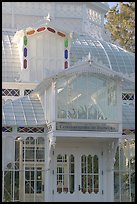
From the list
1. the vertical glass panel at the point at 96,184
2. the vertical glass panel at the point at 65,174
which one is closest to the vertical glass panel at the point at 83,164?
the vertical glass panel at the point at 65,174

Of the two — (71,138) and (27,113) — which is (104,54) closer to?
(27,113)

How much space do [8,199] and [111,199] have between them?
3.15 meters

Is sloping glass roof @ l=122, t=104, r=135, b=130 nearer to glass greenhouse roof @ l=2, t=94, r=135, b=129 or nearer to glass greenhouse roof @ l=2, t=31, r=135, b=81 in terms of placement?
glass greenhouse roof @ l=2, t=94, r=135, b=129

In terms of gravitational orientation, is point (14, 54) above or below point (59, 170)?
above

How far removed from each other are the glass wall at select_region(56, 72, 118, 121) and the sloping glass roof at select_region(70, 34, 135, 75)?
4.33 meters

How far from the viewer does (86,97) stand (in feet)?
52.4

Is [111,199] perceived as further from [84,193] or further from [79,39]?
[79,39]

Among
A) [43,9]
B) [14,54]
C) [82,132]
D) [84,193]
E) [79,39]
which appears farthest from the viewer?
[43,9]

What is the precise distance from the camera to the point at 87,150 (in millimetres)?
16891

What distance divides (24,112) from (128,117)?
11.2 ft

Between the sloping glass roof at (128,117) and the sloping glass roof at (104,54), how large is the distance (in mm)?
2543

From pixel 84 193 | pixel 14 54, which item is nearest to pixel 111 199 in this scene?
pixel 84 193

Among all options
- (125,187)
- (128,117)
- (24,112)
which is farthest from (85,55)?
(125,187)

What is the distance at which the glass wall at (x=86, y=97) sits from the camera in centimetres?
1576
